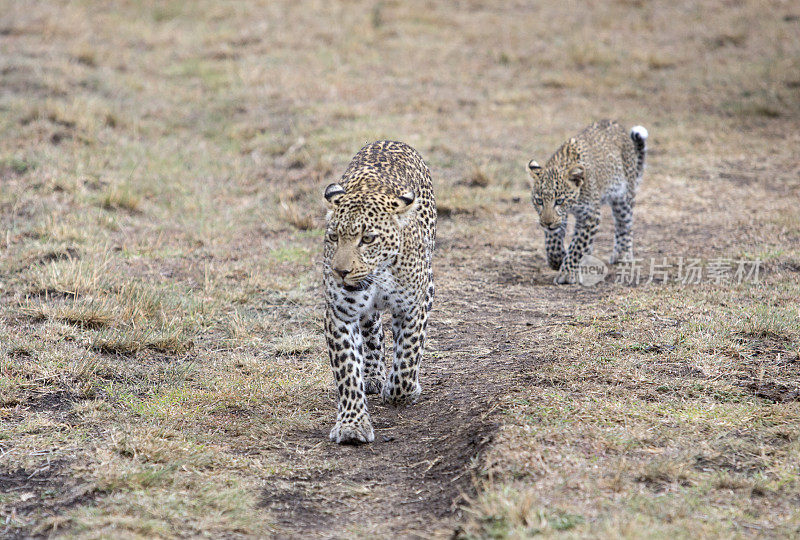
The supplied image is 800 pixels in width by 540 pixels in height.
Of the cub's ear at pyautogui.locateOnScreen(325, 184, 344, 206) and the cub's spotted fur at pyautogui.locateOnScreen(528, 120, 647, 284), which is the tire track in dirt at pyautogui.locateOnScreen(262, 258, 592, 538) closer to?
the cub's ear at pyautogui.locateOnScreen(325, 184, 344, 206)

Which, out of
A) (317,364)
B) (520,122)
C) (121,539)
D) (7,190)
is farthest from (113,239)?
(520,122)

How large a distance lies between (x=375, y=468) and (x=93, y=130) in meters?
10.3

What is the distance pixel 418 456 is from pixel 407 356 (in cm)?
96

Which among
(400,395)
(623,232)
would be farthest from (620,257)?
(400,395)

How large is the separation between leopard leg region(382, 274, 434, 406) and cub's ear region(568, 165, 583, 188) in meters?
3.73

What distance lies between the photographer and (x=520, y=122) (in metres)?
16.2

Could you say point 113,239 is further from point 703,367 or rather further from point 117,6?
point 117,6

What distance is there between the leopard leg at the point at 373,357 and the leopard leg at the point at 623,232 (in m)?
4.50

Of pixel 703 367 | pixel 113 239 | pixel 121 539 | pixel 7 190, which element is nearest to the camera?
pixel 121 539

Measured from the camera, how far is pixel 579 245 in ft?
33.2

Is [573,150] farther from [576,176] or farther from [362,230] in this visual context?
[362,230]

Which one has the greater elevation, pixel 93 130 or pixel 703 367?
pixel 93 130

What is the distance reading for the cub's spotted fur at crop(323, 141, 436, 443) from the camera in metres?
6.07

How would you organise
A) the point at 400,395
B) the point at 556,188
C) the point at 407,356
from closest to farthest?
the point at 407,356, the point at 400,395, the point at 556,188
